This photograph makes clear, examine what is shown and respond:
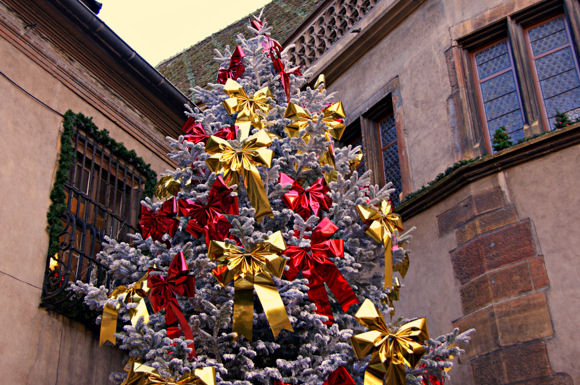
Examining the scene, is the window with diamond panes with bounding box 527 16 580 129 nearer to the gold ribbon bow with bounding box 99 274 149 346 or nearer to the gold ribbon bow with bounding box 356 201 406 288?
the gold ribbon bow with bounding box 356 201 406 288

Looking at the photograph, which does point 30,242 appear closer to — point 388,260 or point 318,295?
point 318,295

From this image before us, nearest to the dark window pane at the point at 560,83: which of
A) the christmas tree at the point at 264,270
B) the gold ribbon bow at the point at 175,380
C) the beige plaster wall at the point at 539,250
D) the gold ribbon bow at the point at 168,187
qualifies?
the beige plaster wall at the point at 539,250

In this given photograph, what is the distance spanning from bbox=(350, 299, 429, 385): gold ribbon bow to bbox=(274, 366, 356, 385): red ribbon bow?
0.52 feet

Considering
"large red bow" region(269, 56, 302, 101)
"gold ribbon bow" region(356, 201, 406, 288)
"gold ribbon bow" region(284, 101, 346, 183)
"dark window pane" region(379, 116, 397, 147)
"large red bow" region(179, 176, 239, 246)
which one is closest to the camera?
"large red bow" region(179, 176, 239, 246)

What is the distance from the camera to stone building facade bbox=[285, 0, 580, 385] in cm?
653

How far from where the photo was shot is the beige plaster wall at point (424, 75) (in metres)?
8.11

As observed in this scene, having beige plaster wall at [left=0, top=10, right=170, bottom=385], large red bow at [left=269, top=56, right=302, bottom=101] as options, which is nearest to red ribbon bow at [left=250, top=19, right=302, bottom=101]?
large red bow at [left=269, top=56, right=302, bottom=101]

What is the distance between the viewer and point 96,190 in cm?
810

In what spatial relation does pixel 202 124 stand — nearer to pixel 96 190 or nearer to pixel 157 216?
pixel 157 216

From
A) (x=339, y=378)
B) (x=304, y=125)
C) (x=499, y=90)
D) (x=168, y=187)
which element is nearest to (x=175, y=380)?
(x=339, y=378)

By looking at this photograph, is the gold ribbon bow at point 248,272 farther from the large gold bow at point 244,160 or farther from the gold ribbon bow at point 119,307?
the gold ribbon bow at point 119,307

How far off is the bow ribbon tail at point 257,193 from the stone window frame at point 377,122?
325 centimetres

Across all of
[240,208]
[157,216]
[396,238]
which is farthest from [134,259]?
[396,238]

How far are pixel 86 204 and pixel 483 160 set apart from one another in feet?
13.8
